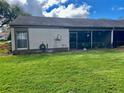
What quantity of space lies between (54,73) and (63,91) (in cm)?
209

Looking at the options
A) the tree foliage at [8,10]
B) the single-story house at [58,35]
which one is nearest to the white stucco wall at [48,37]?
the single-story house at [58,35]

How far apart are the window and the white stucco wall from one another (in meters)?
0.45

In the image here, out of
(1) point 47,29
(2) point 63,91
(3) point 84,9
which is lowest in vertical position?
(2) point 63,91

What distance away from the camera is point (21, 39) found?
16.8 m

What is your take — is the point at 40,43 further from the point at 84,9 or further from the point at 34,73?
the point at 84,9

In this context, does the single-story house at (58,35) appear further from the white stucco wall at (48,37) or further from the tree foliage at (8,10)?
the tree foliage at (8,10)

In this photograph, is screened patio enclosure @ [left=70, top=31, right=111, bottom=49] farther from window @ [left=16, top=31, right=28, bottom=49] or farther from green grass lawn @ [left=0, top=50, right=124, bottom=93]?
green grass lawn @ [left=0, top=50, right=124, bottom=93]

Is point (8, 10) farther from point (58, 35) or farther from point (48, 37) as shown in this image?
point (48, 37)

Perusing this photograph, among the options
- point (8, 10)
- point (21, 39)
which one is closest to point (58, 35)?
point (21, 39)

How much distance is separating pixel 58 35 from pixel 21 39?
368cm

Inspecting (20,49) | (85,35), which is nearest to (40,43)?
(20,49)

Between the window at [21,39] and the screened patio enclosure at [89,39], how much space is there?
515cm

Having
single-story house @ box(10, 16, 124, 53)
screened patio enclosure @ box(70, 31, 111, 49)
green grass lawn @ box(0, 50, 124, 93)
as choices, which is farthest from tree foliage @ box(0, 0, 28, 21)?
green grass lawn @ box(0, 50, 124, 93)

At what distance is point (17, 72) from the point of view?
8.12 meters
